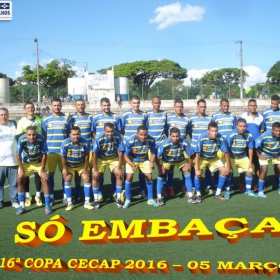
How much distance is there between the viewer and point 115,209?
5.46 m

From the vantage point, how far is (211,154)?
602cm

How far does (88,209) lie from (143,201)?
3.19 feet

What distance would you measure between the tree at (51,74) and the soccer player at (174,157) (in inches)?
1432

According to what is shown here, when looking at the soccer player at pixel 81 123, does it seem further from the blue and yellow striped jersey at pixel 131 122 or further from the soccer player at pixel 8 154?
the soccer player at pixel 8 154

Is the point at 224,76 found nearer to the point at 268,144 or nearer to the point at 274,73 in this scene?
the point at 274,73

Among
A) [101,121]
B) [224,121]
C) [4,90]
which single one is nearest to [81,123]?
[101,121]

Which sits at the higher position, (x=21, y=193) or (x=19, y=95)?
(x=19, y=95)

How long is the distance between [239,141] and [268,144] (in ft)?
1.69

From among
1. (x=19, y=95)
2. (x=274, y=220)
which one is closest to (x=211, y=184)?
(x=274, y=220)

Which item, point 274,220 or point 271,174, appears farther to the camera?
point 271,174

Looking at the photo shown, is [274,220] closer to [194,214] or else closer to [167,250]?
[194,214]

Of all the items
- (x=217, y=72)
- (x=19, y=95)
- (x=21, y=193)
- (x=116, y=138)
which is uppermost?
(x=217, y=72)

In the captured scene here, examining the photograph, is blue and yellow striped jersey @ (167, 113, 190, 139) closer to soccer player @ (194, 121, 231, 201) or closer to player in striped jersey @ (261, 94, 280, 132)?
soccer player @ (194, 121, 231, 201)

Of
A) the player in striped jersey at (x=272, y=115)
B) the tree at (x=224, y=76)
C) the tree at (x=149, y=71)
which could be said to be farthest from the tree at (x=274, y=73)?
the player in striped jersey at (x=272, y=115)
